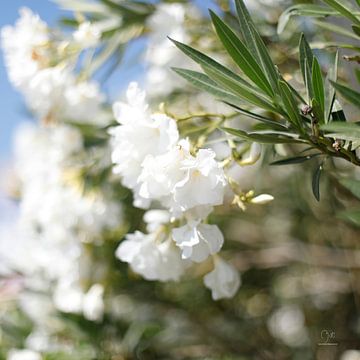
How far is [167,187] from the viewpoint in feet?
2.08

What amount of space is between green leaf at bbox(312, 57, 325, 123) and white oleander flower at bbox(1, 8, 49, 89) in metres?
0.60

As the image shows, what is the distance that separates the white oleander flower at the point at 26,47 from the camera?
1.03 meters

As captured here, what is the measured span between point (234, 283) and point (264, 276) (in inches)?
26.7

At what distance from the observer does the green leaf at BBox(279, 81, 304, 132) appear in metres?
0.57

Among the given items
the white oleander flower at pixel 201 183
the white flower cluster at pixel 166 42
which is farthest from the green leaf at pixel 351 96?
the white flower cluster at pixel 166 42

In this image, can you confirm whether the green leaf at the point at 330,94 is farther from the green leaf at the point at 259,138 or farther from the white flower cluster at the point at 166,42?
the white flower cluster at the point at 166,42

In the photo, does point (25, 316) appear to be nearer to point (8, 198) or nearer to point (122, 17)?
point (8, 198)

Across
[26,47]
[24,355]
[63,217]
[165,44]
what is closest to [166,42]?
[165,44]

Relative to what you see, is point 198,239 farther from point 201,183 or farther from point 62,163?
point 62,163

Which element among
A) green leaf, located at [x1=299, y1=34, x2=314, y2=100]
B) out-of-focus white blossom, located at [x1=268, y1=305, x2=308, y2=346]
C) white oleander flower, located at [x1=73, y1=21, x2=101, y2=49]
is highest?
green leaf, located at [x1=299, y1=34, x2=314, y2=100]

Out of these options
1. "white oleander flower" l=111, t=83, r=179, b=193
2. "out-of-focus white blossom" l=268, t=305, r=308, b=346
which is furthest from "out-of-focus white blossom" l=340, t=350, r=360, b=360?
"white oleander flower" l=111, t=83, r=179, b=193

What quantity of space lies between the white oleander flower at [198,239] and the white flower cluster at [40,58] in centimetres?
48

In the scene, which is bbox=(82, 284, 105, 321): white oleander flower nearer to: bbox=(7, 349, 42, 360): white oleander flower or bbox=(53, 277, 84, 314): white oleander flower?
bbox=(53, 277, 84, 314): white oleander flower

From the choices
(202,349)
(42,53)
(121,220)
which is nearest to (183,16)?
(42,53)
